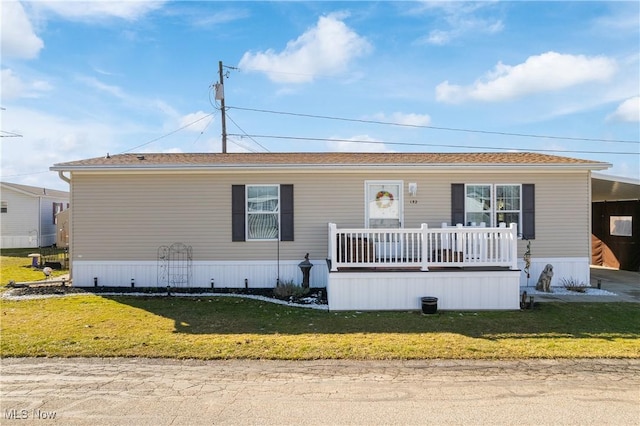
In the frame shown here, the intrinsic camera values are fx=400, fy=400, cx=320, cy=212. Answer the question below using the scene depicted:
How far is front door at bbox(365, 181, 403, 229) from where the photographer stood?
1028 centimetres

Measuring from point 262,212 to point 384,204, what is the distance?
315 cm

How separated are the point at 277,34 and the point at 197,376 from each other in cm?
1321

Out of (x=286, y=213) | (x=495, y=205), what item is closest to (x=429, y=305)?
(x=495, y=205)

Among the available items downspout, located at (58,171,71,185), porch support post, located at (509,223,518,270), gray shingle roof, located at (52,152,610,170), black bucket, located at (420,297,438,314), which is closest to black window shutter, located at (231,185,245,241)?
gray shingle roof, located at (52,152,610,170)

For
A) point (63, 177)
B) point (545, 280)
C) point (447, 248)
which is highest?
point (63, 177)

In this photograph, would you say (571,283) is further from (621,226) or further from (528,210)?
(621,226)

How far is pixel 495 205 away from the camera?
10.4 metres

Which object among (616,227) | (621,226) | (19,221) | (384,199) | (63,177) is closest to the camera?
(384,199)

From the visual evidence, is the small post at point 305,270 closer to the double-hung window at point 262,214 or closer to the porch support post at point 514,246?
the double-hung window at point 262,214

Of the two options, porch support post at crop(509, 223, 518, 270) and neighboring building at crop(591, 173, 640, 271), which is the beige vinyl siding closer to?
porch support post at crop(509, 223, 518, 270)

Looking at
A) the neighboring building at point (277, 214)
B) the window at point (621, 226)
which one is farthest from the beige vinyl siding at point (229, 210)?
the window at point (621, 226)

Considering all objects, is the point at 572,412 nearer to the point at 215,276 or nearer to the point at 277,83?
the point at 215,276

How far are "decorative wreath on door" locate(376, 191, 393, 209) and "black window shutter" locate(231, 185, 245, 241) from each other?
3.47 meters

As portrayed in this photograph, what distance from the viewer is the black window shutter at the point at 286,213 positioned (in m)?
10.2
